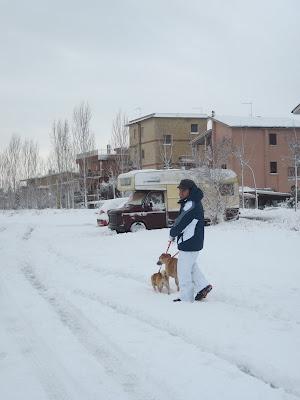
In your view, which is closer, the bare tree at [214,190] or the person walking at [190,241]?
the person walking at [190,241]

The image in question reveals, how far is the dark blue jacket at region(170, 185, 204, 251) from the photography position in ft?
26.9

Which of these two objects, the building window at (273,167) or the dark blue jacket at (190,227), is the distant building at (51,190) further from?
the dark blue jacket at (190,227)

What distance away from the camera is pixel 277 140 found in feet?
165

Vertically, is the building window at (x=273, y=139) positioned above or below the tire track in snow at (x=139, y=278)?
above

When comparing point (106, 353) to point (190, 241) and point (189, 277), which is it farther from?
point (190, 241)

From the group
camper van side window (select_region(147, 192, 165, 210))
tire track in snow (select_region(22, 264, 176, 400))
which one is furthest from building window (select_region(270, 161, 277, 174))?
tire track in snow (select_region(22, 264, 176, 400))

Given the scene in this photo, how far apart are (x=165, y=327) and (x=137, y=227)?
15059mm

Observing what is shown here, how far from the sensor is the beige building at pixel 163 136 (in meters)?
60.9

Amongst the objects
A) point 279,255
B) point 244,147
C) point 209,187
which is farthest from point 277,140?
point 279,255

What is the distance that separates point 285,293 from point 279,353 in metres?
3.10

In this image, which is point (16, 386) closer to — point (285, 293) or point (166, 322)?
point (166, 322)

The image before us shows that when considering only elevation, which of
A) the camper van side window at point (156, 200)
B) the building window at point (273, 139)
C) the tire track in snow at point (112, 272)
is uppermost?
the building window at point (273, 139)

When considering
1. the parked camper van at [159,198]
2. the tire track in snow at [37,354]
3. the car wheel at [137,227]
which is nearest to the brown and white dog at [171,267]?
the tire track in snow at [37,354]

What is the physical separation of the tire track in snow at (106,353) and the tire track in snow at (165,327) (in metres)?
0.52
